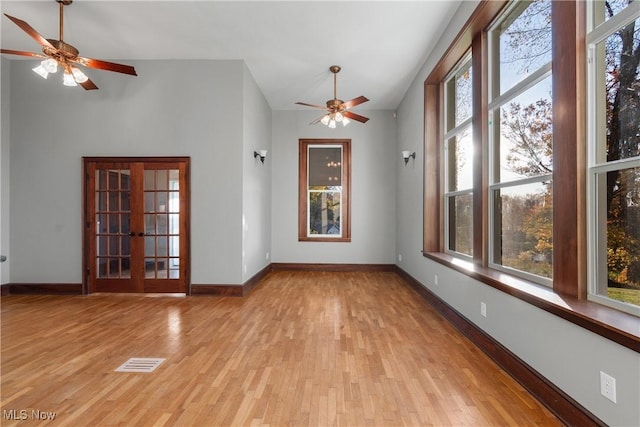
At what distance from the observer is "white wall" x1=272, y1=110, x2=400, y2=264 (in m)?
6.97

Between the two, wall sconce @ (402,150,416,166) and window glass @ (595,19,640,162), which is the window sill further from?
wall sconce @ (402,150,416,166)

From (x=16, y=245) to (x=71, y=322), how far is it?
241 cm

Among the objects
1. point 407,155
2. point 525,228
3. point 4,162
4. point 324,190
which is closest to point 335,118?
point 407,155

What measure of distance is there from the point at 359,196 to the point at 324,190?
82 centimetres

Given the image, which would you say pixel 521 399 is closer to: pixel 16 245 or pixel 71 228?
pixel 71 228

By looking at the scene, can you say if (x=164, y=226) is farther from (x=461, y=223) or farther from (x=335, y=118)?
(x=461, y=223)

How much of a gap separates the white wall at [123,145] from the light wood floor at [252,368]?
857 mm

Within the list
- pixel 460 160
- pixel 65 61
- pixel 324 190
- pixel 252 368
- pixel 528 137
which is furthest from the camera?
pixel 324 190

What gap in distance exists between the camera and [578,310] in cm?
175

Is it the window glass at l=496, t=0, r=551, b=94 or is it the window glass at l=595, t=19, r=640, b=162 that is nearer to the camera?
the window glass at l=595, t=19, r=640, b=162

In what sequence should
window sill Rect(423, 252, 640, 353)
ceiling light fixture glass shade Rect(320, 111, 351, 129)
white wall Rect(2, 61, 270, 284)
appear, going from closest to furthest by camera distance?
1. window sill Rect(423, 252, 640, 353)
2. white wall Rect(2, 61, 270, 284)
3. ceiling light fixture glass shade Rect(320, 111, 351, 129)

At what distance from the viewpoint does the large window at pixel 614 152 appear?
1.69m

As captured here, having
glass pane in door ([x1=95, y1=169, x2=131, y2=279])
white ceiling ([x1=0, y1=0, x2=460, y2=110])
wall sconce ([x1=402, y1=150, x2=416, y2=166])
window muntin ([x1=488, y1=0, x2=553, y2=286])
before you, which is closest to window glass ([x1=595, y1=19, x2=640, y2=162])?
window muntin ([x1=488, y1=0, x2=553, y2=286])

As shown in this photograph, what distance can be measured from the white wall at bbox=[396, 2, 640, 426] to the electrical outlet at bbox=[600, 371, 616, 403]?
2 cm
